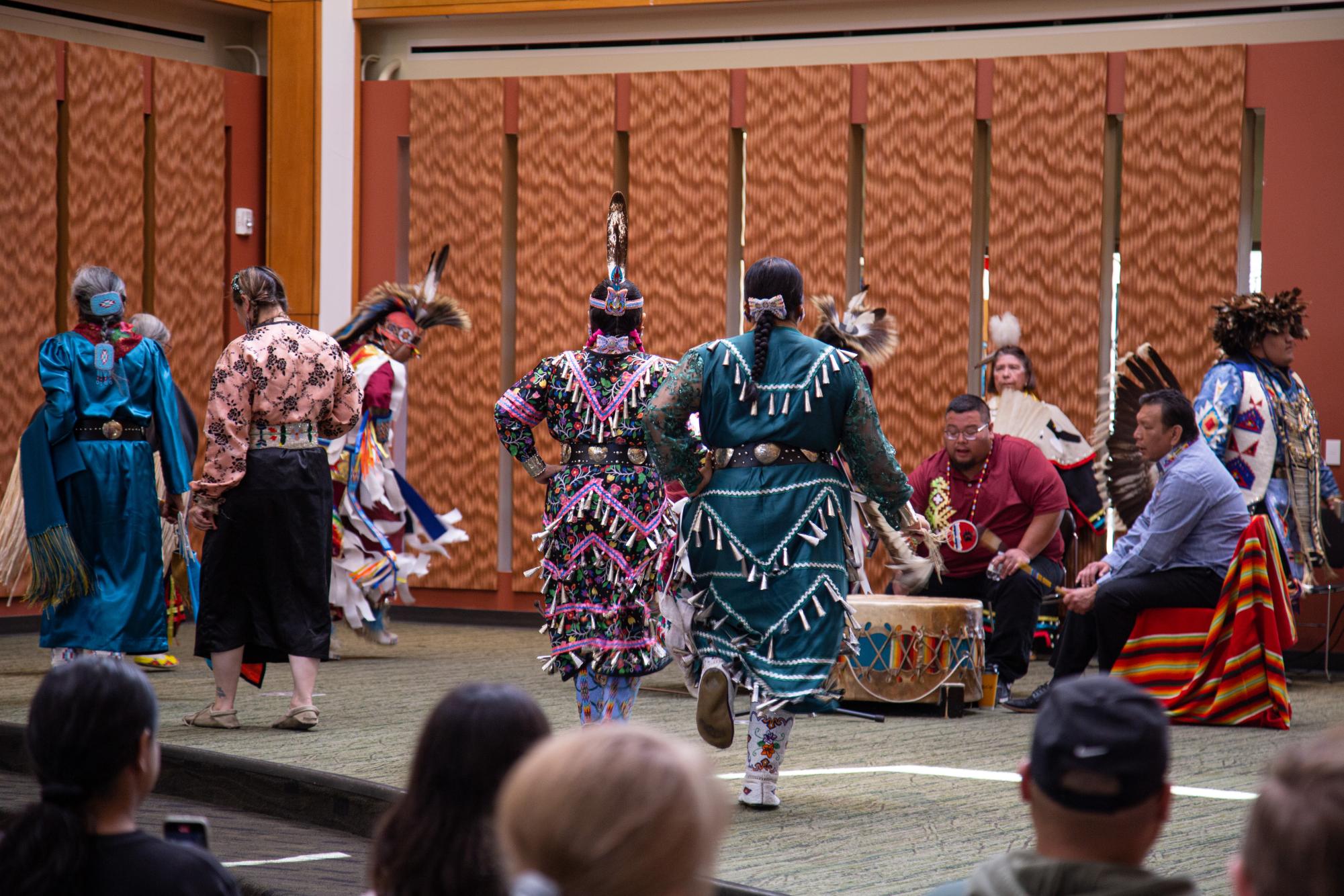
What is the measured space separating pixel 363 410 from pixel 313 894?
12.3 feet

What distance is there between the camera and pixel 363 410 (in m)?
6.90

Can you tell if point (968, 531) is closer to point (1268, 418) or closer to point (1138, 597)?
point (1138, 597)

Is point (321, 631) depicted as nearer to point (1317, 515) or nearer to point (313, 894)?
point (313, 894)

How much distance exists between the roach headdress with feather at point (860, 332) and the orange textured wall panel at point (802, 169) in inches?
77.2

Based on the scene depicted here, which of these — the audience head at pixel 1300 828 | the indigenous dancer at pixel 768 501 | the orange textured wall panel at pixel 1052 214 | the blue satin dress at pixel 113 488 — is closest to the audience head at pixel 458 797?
the audience head at pixel 1300 828

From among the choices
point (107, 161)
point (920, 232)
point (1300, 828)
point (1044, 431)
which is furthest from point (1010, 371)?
point (1300, 828)

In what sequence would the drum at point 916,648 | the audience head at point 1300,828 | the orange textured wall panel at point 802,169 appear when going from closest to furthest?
the audience head at point 1300,828 < the drum at point 916,648 < the orange textured wall panel at point 802,169

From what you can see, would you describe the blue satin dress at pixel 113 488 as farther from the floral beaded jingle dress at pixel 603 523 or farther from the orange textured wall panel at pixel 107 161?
the orange textured wall panel at pixel 107 161

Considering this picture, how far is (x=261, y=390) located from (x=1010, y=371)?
144 inches

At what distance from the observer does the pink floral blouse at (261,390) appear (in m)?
4.93

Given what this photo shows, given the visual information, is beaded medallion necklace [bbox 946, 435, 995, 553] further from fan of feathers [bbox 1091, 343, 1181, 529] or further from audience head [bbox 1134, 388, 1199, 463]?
audience head [bbox 1134, 388, 1199, 463]

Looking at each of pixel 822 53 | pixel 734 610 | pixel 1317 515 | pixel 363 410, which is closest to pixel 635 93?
pixel 822 53

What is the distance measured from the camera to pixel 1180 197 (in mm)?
7664

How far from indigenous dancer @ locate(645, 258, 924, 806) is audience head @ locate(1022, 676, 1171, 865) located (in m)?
2.34
